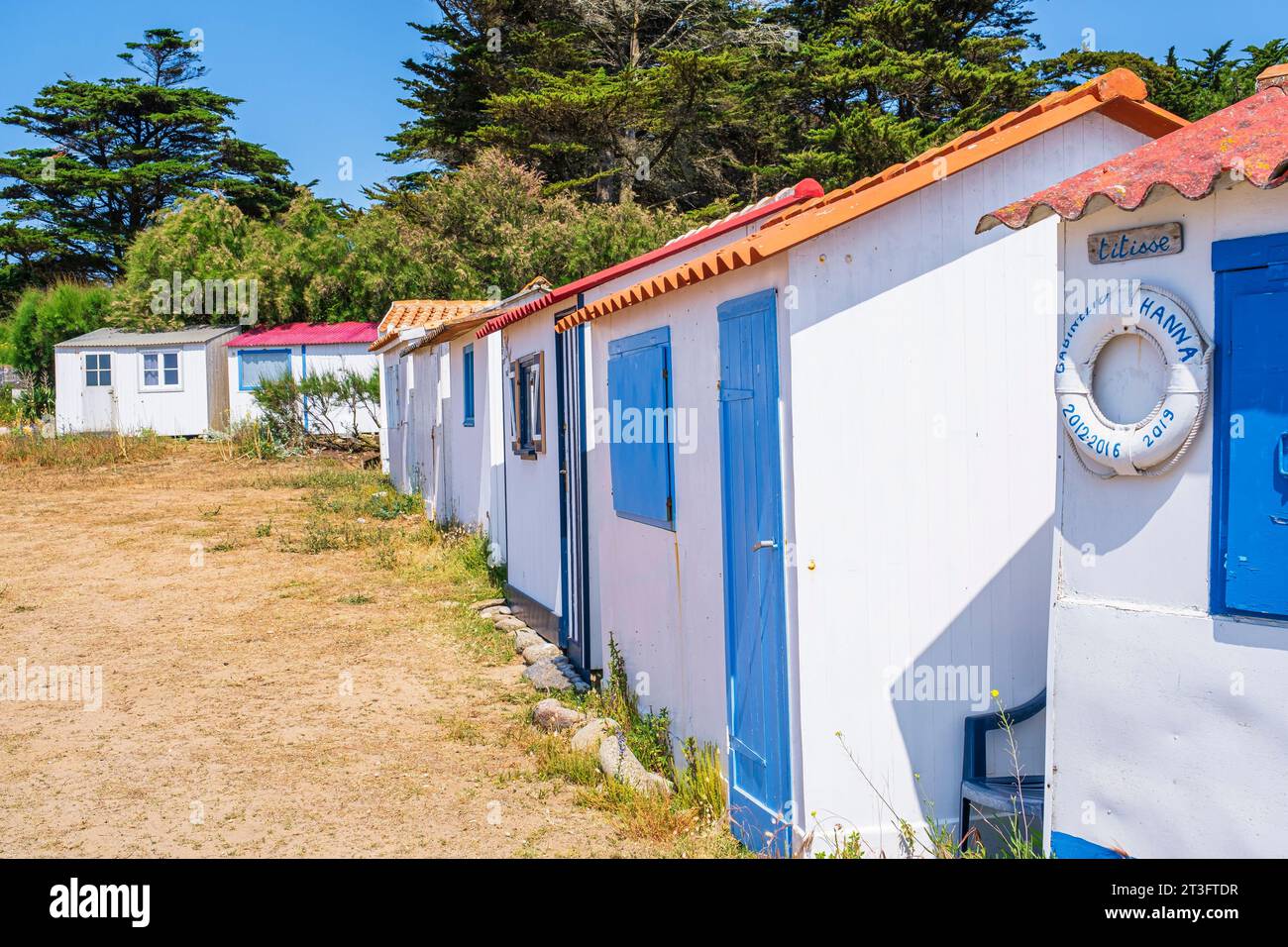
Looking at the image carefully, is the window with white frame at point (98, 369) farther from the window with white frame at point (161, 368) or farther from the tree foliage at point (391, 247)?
the tree foliage at point (391, 247)

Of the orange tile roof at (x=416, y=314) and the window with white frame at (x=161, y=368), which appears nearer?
the orange tile roof at (x=416, y=314)

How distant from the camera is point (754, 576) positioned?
463 centimetres

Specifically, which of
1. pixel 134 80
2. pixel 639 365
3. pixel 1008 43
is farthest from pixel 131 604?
pixel 134 80

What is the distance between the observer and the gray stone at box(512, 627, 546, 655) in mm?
8508

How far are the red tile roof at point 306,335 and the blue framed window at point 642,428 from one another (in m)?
21.0

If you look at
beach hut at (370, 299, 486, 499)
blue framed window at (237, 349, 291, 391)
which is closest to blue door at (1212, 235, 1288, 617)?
beach hut at (370, 299, 486, 499)

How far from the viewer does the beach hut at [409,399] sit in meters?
15.0

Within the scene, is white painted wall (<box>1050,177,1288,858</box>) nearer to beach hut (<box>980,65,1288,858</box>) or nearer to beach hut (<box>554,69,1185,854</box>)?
beach hut (<box>980,65,1288,858</box>)

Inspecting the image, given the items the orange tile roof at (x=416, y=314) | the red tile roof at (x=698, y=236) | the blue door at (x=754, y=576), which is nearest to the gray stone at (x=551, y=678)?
the blue door at (x=754, y=576)

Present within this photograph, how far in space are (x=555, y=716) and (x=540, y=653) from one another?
1710 mm

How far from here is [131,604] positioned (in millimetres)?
10336

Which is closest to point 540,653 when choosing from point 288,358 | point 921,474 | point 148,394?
point 921,474

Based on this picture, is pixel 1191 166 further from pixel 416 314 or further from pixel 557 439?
pixel 416 314
